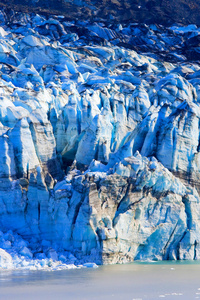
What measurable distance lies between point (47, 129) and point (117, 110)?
3.89 m

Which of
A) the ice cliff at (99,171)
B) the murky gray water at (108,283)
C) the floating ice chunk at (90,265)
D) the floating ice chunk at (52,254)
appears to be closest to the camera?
the murky gray water at (108,283)

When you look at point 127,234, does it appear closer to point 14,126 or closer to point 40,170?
point 40,170

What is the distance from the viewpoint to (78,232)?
1658 centimetres

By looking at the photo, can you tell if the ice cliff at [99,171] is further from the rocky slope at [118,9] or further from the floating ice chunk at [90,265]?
the rocky slope at [118,9]

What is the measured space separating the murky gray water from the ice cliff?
1.03m

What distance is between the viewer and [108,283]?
14.2 m

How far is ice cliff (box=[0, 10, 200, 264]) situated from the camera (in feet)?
55.4

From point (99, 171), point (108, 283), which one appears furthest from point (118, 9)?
point (108, 283)

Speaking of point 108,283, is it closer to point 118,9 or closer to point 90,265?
point 90,265

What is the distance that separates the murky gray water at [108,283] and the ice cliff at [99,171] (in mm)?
1033

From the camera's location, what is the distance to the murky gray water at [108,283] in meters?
13.1

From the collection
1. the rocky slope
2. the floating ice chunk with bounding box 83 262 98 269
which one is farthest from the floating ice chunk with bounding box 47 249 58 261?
the rocky slope

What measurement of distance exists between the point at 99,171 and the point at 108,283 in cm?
476

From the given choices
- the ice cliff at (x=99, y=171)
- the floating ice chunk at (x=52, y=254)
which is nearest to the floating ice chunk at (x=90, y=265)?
the ice cliff at (x=99, y=171)
